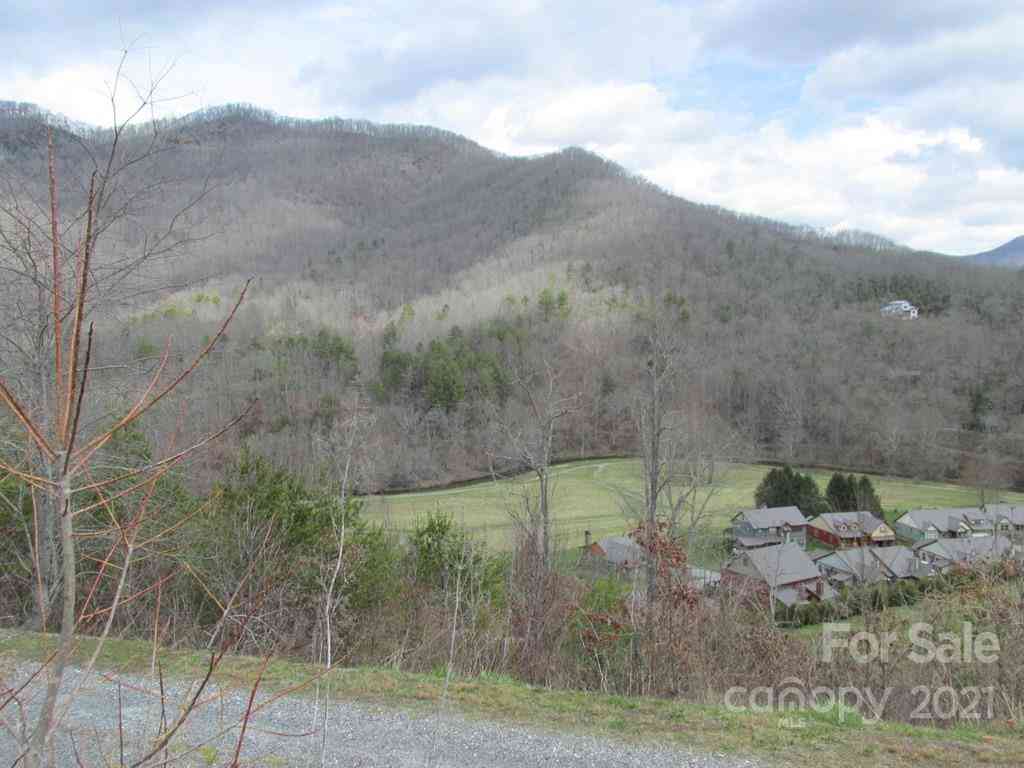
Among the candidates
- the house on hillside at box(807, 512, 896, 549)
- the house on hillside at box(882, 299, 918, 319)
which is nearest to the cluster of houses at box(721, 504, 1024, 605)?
the house on hillside at box(807, 512, 896, 549)

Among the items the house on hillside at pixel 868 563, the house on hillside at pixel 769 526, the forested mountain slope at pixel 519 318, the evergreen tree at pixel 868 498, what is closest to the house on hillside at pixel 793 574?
the house on hillside at pixel 868 563

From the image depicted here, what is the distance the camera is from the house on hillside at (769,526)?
83.2 ft

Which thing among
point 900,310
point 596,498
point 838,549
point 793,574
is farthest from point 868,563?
point 900,310

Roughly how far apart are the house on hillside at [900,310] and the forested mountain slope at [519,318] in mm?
1865

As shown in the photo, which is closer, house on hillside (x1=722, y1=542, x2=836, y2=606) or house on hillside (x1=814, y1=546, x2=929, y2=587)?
house on hillside (x1=814, y1=546, x2=929, y2=587)

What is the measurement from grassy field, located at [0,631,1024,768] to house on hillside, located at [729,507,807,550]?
20.6 metres

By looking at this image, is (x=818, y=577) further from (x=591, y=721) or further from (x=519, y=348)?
(x=519, y=348)

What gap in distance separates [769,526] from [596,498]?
7.99 metres

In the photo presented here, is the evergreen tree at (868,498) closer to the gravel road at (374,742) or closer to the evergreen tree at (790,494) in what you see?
the evergreen tree at (790,494)

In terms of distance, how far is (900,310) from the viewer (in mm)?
60188

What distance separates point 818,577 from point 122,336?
17779mm

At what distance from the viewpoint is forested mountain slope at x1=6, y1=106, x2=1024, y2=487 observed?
23.2ft

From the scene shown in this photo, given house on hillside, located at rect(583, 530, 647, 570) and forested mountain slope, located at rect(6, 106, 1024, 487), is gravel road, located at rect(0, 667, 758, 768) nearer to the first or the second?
forested mountain slope, located at rect(6, 106, 1024, 487)

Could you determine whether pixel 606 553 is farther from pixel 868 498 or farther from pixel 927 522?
pixel 868 498
